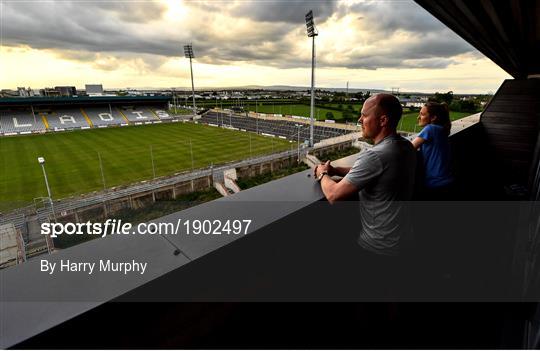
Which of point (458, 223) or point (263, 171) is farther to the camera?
point (263, 171)

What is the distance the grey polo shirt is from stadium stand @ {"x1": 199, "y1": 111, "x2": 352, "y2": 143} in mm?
35345

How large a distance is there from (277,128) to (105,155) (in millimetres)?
23968

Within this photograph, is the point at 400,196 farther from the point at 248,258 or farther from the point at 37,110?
the point at 37,110

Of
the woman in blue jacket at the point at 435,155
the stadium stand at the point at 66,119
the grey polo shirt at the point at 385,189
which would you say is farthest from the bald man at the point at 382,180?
the stadium stand at the point at 66,119

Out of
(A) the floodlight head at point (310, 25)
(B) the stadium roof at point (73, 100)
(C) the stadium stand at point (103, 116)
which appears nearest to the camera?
(A) the floodlight head at point (310, 25)

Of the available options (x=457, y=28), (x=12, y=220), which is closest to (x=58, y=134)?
(x=12, y=220)

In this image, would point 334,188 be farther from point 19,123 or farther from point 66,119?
point 66,119

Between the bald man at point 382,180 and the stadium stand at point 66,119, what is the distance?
164ft

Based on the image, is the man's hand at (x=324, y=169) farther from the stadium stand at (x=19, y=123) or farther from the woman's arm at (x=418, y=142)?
the stadium stand at (x=19, y=123)

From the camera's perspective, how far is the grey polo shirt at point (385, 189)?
1.21 meters

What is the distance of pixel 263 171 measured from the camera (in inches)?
848

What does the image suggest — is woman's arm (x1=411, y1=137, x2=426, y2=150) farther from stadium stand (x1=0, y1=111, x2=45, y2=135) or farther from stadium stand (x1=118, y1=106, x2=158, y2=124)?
stadium stand (x1=118, y1=106, x2=158, y2=124)

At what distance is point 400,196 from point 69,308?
1.30 meters

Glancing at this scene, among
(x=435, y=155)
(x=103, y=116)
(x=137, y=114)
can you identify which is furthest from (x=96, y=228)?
(x=137, y=114)
